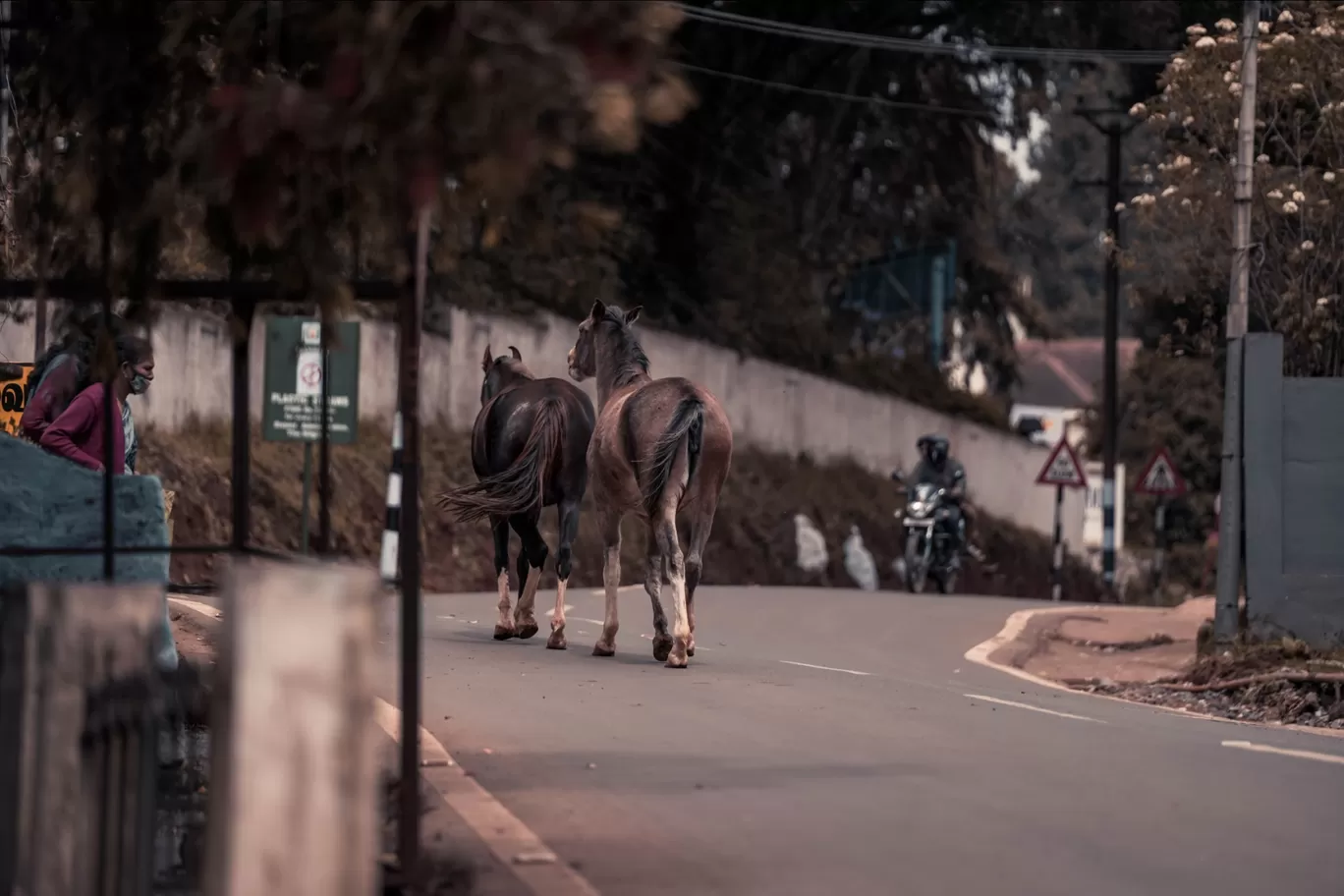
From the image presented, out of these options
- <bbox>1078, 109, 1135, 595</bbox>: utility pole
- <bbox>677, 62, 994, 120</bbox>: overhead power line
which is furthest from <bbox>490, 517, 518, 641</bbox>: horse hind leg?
<bbox>1078, 109, 1135, 595</bbox>: utility pole

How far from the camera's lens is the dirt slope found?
2573cm

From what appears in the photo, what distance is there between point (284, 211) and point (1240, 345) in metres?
14.1

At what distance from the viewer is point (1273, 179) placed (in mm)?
22141

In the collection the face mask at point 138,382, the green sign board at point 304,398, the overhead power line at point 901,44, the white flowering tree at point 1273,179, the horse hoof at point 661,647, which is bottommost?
the horse hoof at point 661,647

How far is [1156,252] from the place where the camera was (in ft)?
86.2

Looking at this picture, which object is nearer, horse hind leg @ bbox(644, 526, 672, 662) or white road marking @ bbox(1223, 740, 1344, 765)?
white road marking @ bbox(1223, 740, 1344, 765)

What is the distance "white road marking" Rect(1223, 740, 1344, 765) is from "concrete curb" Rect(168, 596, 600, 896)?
4007 mm

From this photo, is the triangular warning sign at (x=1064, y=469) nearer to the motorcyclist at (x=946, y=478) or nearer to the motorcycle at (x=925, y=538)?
the motorcyclist at (x=946, y=478)

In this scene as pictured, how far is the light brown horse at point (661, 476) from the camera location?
15.4m

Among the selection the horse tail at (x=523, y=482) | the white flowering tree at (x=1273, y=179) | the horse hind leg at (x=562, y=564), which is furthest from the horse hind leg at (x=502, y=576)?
the white flowering tree at (x=1273, y=179)

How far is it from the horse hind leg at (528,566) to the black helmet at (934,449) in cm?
1426

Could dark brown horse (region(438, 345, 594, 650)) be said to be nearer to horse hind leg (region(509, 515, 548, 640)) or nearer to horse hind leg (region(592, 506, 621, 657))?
horse hind leg (region(509, 515, 548, 640))

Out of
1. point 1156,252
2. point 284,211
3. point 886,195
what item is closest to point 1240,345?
point 1156,252

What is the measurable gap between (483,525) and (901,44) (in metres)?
12.3
